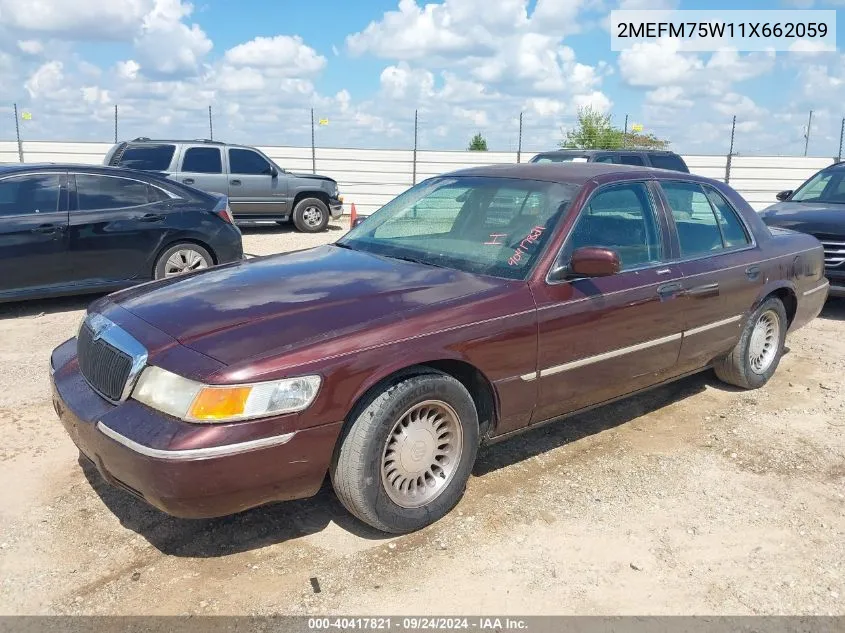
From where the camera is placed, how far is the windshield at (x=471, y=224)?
12.6ft

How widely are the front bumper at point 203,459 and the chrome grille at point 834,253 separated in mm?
6799

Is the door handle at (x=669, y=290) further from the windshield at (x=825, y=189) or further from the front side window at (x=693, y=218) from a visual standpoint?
the windshield at (x=825, y=189)

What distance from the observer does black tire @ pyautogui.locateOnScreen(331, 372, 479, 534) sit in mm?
3037

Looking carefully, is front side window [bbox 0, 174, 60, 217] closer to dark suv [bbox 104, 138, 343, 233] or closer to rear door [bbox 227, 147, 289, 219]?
dark suv [bbox 104, 138, 343, 233]

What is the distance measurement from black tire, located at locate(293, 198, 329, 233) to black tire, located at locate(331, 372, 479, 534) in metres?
12.2

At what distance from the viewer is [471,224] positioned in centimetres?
421

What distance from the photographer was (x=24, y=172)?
7.18 meters

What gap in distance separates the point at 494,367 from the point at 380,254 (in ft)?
3.65

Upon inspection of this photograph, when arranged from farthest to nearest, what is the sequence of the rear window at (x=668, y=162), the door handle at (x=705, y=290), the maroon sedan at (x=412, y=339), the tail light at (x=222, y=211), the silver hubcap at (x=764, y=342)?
the rear window at (x=668, y=162) → the tail light at (x=222, y=211) → the silver hubcap at (x=764, y=342) → the door handle at (x=705, y=290) → the maroon sedan at (x=412, y=339)

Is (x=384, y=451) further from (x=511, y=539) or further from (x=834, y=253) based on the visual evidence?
(x=834, y=253)

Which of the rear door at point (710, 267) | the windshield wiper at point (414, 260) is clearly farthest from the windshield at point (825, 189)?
the windshield wiper at point (414, 260)

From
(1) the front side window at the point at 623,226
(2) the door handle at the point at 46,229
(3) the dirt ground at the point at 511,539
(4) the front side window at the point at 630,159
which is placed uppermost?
(4) the front side window at the point at 630,159

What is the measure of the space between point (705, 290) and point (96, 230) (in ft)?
19.1

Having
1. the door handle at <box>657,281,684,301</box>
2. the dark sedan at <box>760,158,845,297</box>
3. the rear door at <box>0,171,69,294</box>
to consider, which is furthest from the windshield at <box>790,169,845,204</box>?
the rear door at <box>0,171,69,294</box>
